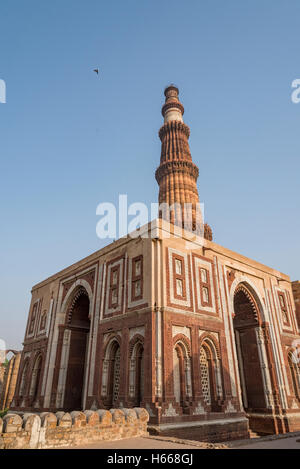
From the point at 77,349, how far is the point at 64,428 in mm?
12172

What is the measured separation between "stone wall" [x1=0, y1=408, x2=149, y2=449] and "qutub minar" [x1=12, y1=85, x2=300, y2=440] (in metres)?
→ 2.34

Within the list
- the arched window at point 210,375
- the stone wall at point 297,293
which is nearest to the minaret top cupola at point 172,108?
the stone wall at point 297,293

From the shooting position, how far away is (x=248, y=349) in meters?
18.6

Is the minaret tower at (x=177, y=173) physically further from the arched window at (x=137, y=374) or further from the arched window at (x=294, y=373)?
the arched window at (x=137, y=374)

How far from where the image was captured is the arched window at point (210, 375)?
14.1 meters

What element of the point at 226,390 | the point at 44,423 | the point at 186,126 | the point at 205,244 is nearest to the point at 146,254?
the point at 205,244

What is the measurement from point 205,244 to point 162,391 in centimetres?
760

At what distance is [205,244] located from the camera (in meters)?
16.7

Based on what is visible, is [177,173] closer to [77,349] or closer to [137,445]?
[77,349]

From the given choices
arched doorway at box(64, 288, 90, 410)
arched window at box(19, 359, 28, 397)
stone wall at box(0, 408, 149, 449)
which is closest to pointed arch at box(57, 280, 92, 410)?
arched doorway at box(64, 288, 90, 410)

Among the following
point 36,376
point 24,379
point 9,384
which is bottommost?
point 24,379

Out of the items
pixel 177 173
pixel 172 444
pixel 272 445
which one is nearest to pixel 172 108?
pixel 177 173

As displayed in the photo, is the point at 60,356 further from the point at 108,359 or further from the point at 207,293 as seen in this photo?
the point at 207,293

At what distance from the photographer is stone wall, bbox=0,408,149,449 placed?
7.13 metres
